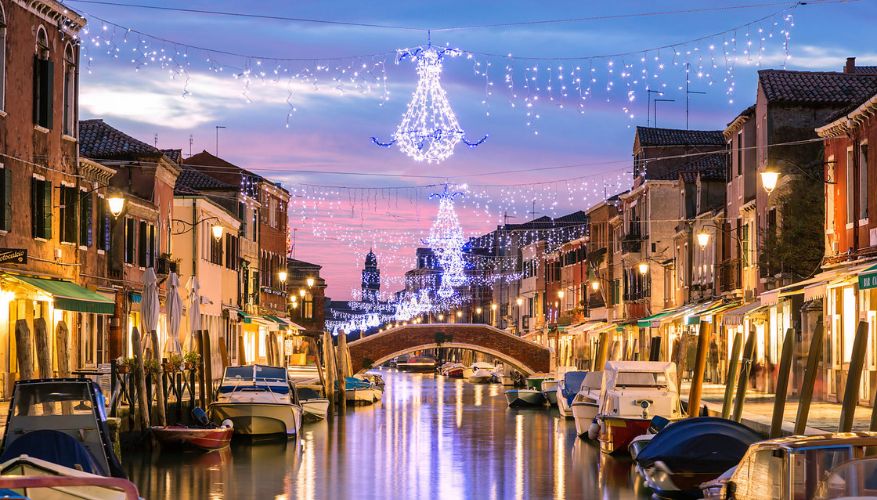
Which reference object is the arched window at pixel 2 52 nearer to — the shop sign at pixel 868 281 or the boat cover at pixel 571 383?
the shop sign at pixel 868 281

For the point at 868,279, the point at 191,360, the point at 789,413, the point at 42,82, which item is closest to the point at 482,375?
the point at 191,360

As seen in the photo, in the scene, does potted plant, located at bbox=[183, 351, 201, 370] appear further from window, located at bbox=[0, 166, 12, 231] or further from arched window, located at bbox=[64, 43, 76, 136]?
window, located at bbox=[0, 166, 12, 231]

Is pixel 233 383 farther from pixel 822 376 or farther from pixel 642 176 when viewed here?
pixel 642 176

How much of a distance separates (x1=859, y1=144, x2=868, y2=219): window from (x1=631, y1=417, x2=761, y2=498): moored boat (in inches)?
534

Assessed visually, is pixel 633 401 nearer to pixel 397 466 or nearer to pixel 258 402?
pixel 397 466

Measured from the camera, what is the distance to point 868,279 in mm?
29516

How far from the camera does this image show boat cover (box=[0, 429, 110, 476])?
18828mm

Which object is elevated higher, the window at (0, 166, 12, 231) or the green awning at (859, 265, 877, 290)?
the window at (0, 166, 12, 231)

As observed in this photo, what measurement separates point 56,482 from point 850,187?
1115 inches

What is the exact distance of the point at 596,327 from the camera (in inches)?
3177

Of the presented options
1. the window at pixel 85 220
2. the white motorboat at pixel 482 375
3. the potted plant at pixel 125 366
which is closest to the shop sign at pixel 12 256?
the potted plant at pixel 125 366

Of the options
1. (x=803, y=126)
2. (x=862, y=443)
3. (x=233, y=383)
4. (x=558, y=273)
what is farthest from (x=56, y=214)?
(x=558, y=273)

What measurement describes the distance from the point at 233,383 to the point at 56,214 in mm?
6331

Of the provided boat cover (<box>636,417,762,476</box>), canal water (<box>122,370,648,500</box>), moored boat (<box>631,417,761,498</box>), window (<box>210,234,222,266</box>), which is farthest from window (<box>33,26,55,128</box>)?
window (<box>210,234,222,266</box>)
